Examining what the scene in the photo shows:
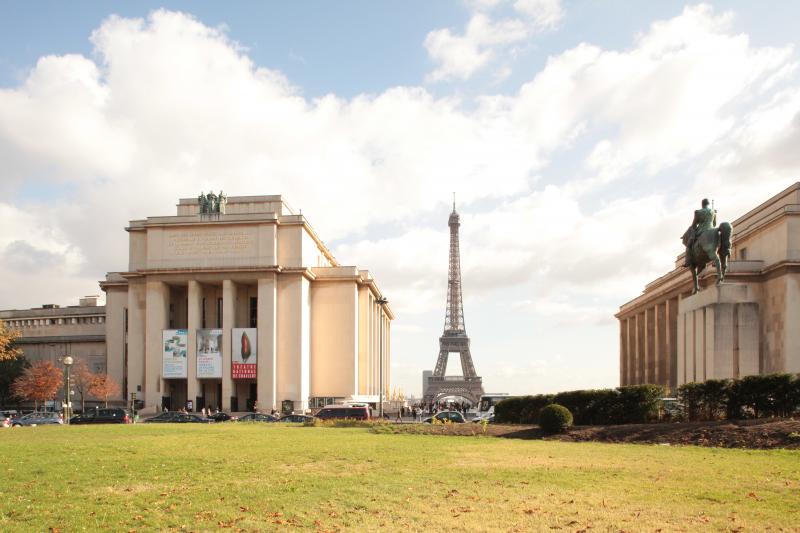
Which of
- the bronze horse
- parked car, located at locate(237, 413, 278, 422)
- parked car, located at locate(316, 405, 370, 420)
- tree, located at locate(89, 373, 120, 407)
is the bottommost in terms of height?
tree, located at locate(89, 373, 120, 407)

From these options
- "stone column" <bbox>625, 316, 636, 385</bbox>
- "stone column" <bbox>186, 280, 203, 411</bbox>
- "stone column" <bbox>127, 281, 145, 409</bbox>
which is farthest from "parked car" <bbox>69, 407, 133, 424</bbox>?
"stone column" <bbox>625, 316, 636, 385</bbox>

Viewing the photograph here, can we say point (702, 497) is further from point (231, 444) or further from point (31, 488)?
point (231, 444)

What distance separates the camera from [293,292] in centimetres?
7644

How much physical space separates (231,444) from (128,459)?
557cm

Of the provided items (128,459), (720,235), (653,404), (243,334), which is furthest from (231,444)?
(243,334)

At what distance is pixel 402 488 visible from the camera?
15.6m

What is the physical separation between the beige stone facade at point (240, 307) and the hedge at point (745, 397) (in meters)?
50.5

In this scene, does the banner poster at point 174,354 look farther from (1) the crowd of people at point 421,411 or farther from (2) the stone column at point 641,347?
(2) the stone column at point 641,347

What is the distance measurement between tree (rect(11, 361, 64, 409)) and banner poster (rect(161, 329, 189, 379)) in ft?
48.6

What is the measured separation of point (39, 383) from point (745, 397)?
242ft

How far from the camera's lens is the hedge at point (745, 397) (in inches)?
998

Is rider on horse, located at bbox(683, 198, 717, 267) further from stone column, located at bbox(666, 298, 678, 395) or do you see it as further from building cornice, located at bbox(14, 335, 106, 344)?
building cornice, located at bbox(14, 335, 106, 344)

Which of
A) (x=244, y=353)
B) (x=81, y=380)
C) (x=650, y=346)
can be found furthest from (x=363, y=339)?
(x=650, y=346)

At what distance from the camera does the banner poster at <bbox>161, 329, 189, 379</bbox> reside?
7544 cm
